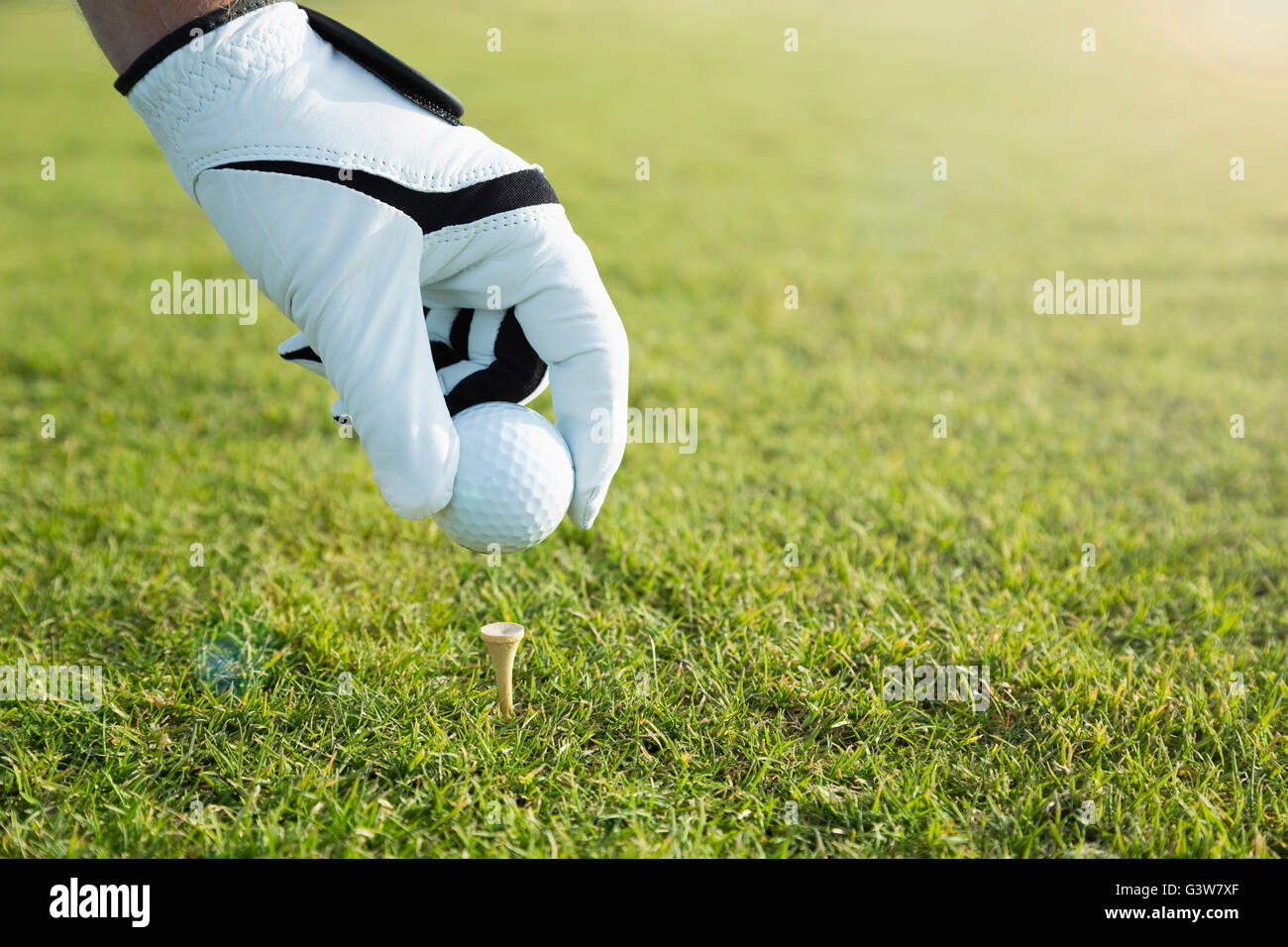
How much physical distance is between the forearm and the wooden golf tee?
1.52m

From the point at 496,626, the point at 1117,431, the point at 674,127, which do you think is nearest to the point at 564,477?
the point at 496,626

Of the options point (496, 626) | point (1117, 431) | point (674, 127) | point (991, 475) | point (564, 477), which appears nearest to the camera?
point (564, 477)

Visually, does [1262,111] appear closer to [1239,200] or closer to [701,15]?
[1239,200]

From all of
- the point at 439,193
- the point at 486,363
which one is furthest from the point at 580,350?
the point at 439,193

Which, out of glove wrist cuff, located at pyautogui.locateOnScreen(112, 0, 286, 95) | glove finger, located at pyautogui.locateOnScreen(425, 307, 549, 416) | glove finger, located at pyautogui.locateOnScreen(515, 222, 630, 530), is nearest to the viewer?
glove wrist cuff, located at pyautogui.locateOnScreen(112, 0, 286, 95)

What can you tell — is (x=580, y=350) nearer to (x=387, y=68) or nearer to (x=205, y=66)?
(x=387, y=68)

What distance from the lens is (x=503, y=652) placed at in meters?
2.50

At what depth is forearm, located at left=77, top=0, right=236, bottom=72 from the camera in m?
2.00

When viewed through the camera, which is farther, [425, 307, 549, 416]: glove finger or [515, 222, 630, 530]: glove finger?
[425, 307, 549, 416]: glove finger

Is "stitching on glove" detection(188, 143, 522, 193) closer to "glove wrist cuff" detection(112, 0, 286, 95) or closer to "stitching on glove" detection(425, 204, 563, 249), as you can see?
"stitching on glove" detection(425, 204, 563, 249)

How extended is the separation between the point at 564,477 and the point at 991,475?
2868 millimetres

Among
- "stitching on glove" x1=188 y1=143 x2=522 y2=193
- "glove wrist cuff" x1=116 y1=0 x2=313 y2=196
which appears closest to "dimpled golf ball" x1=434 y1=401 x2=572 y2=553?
"stitching on glove" x1=188 y1=143 x2=522 y2=193

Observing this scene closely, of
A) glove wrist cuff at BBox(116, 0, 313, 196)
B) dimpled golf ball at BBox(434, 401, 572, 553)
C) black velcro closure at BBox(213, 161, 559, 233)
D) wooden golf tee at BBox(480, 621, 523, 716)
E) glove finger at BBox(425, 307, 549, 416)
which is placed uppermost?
glove wrist cuff at BBox(116, 0, 313, 196)

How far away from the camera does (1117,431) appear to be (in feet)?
16.8
